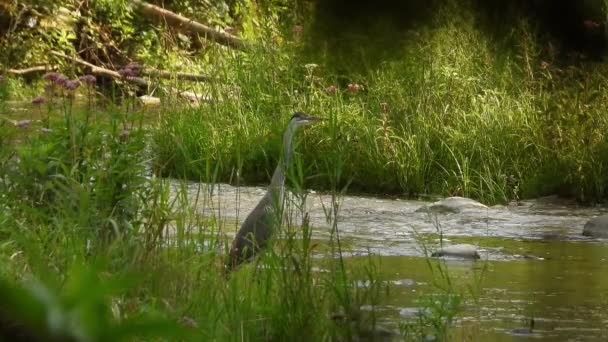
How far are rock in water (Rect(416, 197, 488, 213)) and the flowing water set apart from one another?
7 cm

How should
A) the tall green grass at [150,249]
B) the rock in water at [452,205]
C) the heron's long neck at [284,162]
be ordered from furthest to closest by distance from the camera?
1. the rock in water at [452,205]
2. the heron's long neck at [284,162]
3. the tall green grass at [150,249]

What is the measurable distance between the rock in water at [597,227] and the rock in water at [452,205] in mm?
1122

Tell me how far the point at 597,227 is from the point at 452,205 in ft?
4.15

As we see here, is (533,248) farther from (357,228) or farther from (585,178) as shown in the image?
(585,178)

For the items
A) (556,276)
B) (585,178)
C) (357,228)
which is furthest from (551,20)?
(585,178)

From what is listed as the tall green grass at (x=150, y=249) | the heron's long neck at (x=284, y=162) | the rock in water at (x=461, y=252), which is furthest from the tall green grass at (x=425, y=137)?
the tall green grass at (x=150, y=249)

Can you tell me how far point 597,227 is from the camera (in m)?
7.34

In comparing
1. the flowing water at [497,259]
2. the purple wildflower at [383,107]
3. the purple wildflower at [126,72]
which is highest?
the purple wildflower at [383,107]

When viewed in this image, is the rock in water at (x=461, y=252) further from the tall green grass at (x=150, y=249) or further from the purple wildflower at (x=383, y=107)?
the purple wildflower at (x=383, y=107)

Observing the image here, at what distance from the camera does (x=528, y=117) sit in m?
9.34

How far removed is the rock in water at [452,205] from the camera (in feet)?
26.9

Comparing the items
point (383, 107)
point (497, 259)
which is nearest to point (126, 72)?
point (497, 259)

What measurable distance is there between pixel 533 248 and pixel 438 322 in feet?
11.0

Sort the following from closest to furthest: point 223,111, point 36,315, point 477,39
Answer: point 36,315 < point 477,39 < point 223,111
